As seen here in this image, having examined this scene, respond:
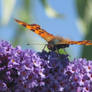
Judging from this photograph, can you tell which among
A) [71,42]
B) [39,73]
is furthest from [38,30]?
[39,73]

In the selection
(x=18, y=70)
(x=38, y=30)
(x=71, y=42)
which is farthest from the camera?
(x=38, y=30)

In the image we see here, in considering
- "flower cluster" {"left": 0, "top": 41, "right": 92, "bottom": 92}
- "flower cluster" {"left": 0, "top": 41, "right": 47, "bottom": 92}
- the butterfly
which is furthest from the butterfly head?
"flower cluster" {"left": 0, "top": 41, "right": 47, "bottom": 92}

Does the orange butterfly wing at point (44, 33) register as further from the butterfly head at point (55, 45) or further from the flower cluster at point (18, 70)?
the flower cluster at point (18, 70)

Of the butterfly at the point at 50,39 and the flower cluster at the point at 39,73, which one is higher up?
the butterfly at the point at 50,39

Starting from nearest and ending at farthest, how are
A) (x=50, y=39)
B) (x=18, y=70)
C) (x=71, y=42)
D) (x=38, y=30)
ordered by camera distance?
(x=18, y=70) → (x=71, y=42) → (x=38, y=30) → (x=50, y=39)

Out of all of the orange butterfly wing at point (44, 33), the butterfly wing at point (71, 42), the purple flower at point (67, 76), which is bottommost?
the purple flower at point (67, 76)

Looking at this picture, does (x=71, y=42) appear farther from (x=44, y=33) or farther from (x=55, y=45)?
(x=44, y=33)

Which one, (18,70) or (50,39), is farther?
(50,39)

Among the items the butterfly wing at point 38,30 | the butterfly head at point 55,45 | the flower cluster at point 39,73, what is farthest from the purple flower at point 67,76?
the butterfly wing at point 38,30

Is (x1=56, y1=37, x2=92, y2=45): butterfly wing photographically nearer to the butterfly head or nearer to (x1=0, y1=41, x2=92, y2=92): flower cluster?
the butterfly head

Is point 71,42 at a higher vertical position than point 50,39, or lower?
lower
